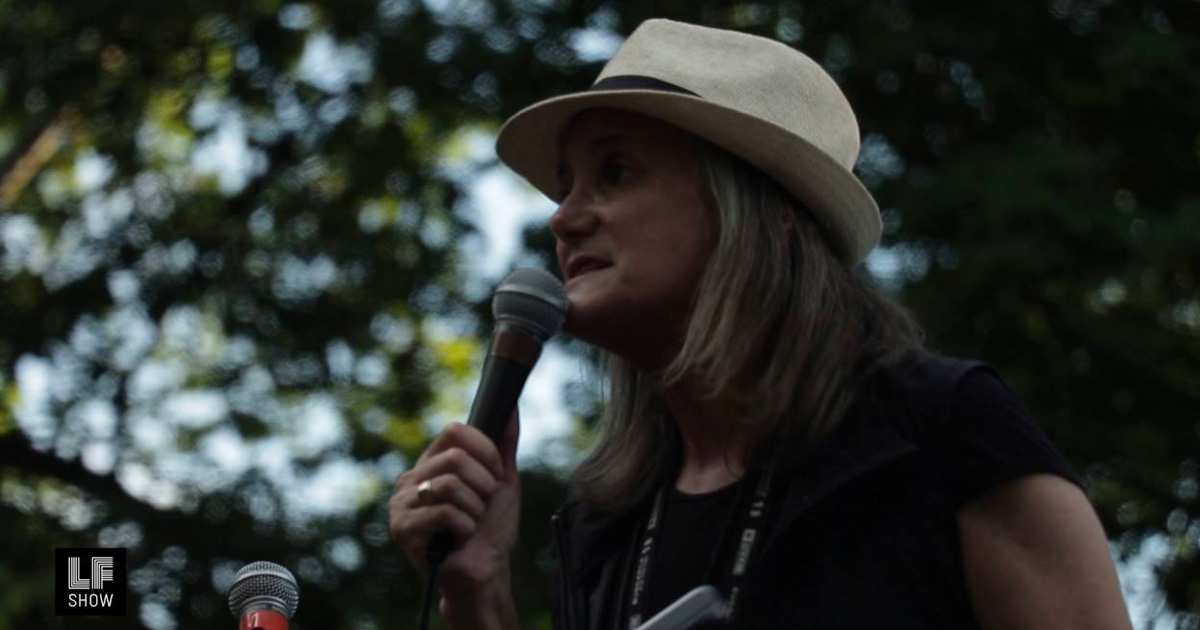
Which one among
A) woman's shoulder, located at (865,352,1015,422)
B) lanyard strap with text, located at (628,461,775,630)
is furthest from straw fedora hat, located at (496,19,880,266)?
lanyard strap with text, located at (628,461,775,630)

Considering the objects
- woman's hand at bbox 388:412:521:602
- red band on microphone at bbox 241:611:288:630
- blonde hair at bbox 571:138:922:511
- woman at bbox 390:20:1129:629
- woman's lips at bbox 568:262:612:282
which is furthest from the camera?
woman's lips at bbox 568:262:612:282

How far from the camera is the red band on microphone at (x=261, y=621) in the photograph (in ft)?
7.54

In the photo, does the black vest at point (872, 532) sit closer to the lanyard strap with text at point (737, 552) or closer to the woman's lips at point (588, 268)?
the lanyard strap with text at point (737, 552)

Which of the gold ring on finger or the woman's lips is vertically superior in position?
the gold ring on finger

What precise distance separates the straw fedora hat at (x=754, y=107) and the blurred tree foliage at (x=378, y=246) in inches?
138

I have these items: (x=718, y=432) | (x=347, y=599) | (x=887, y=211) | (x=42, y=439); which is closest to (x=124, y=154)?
(x=42, y=439)

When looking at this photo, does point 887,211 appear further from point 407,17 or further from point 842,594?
point 842,594

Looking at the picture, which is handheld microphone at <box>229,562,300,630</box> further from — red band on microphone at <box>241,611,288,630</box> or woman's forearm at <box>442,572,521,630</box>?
woman's forearm at <box>442,572,521,630</box>

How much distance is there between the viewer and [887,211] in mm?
7031

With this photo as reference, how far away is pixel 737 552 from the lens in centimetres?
288

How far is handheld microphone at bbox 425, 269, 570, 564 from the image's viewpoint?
2752 millimetres

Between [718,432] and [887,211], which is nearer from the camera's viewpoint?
[718,432]

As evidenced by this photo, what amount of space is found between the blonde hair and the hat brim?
3 centimetres

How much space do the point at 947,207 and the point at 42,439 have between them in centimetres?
366
